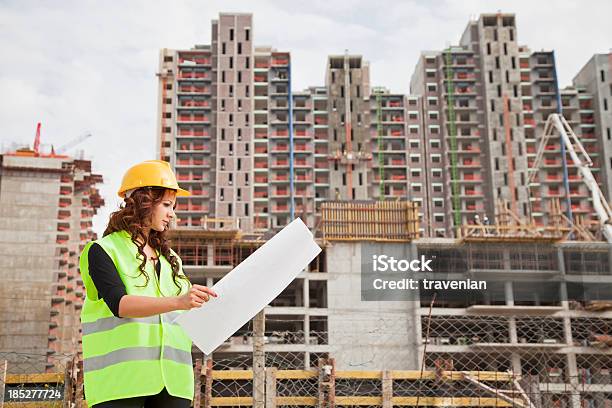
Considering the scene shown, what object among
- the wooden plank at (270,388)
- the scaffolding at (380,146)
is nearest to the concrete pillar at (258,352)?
the wooden plank at (270,388)

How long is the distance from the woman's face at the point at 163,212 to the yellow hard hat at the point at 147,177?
3 cm

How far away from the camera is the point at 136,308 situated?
2.02 m

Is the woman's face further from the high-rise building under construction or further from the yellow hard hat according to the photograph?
the high-rise building under construction

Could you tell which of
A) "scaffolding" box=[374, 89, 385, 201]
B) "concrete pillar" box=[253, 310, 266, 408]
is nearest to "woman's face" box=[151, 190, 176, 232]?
"concrete pillar" box=[253, 310, 266, 408]

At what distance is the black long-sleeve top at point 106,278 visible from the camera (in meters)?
2.04

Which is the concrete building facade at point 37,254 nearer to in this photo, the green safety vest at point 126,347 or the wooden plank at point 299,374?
the wooden plank at point 299,374

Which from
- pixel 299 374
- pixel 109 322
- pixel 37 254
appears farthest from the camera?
pixel 37 254

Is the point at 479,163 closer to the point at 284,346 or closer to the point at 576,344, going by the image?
the point at 576,344

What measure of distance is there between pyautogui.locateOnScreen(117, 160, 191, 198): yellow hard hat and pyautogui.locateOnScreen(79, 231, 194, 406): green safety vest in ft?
0.58

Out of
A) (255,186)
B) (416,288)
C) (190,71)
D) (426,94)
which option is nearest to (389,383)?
(416,288)

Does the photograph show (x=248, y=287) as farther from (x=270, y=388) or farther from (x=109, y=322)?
(x=270, y=388)

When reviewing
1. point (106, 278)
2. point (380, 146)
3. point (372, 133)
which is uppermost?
point (372, 133)

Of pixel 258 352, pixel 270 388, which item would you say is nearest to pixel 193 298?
pixel 258 352

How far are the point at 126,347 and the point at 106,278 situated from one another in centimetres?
22
